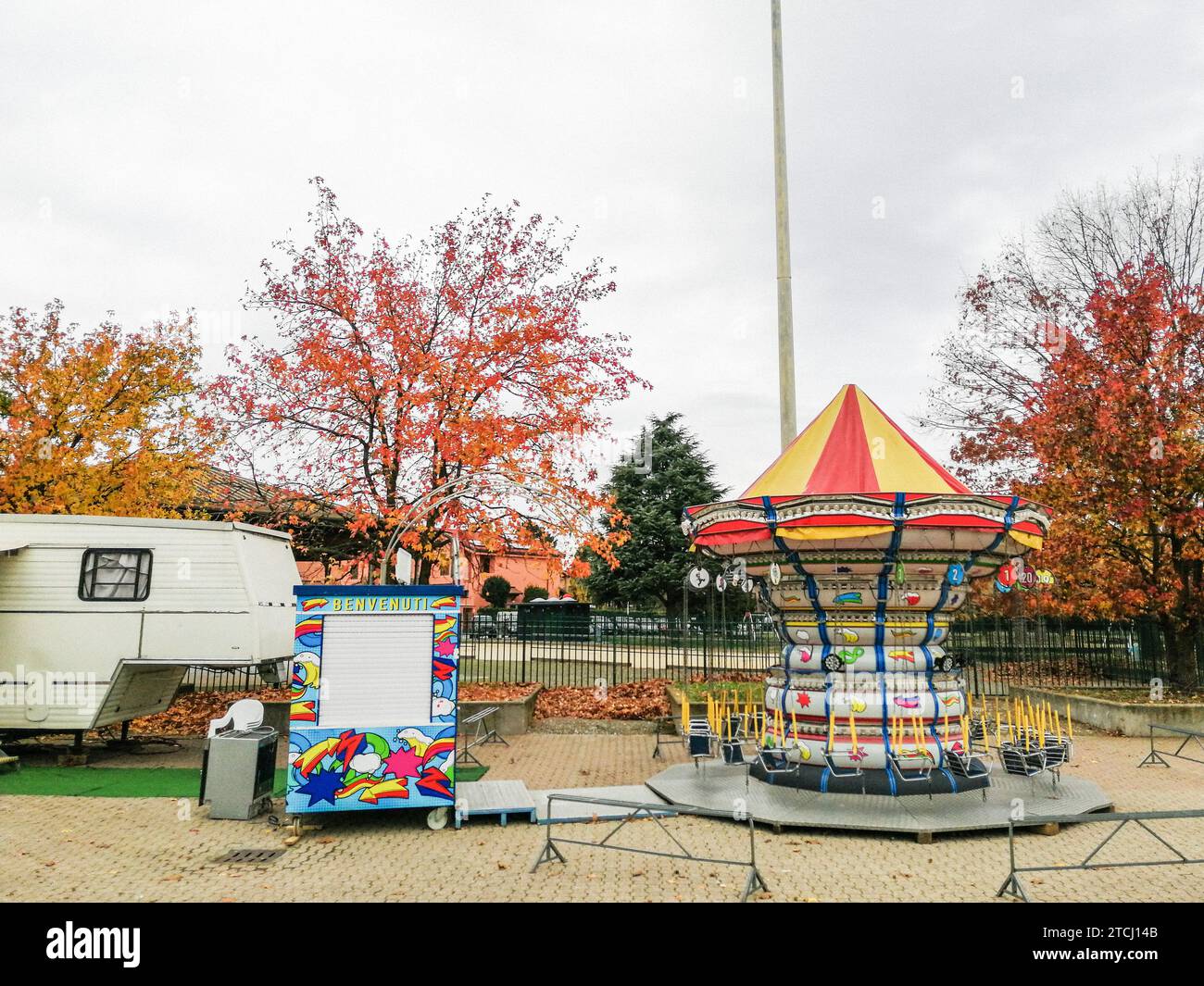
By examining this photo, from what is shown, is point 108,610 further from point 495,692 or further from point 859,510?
point 859,510

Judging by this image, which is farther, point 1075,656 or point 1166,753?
point 1075,656

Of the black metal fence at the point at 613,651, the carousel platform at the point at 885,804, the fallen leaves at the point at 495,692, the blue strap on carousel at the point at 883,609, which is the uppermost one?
the blue strap on carousel at the point at 883,609

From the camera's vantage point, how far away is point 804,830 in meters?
8.62

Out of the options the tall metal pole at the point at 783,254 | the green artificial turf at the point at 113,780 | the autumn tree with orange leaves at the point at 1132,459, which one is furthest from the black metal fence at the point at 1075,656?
the green artificial turf at the point at 113,780

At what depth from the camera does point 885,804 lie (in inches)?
361

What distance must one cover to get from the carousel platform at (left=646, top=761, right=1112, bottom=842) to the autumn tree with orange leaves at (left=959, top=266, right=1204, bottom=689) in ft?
24.8

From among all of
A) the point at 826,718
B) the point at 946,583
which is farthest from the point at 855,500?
the point at 826,718

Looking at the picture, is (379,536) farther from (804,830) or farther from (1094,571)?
(1094,571)

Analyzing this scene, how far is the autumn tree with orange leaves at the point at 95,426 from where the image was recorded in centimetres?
1598

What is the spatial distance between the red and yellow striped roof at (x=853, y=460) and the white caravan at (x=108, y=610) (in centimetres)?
749

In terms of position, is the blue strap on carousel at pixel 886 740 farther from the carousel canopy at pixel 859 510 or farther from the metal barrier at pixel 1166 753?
the metal barrier at pixel 1166 753

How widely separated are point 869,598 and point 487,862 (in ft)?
17.6
